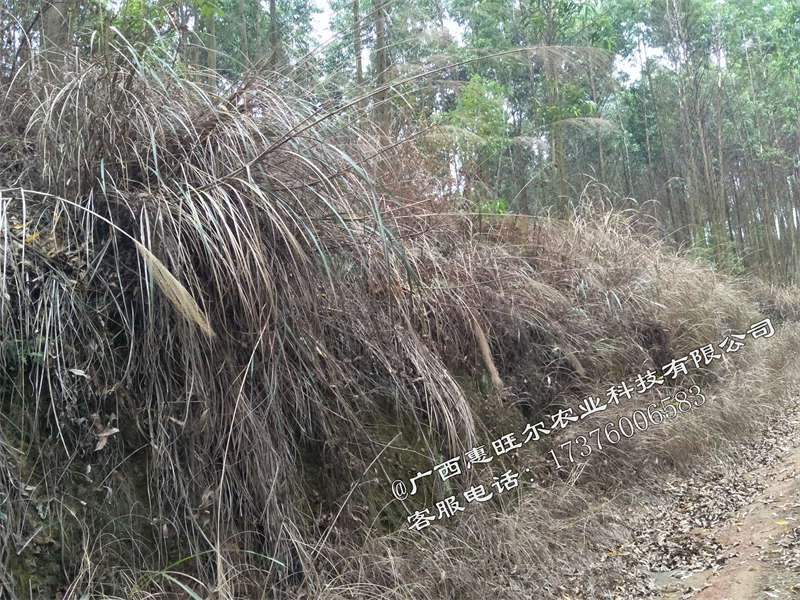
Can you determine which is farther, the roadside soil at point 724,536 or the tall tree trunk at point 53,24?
the tall tree trunk at point 53,24

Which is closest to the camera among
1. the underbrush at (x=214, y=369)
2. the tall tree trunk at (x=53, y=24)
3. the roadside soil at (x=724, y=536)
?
the underbrush at (x=214, y=369)

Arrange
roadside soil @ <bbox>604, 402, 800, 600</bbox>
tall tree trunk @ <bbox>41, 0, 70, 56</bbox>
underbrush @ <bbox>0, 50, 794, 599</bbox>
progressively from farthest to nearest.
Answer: tall tree trunk @ <bbox>41, 0, 70, 56</bbox> → roadside soil @ <bbox>604, 402, 800, 600</bbox> → underbrush @ <bbox>0, 50, 794, 599</bbox>

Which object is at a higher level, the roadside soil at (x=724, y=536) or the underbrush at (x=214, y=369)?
the underbrush at (x=214, y=369)

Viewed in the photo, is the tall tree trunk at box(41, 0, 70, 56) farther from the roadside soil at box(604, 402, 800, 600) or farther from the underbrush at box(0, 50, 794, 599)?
the roadside soil at box(604, 402, 800, 600)

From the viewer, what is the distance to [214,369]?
2049 mm

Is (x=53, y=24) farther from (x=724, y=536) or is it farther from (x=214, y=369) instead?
(x=724, y=536)

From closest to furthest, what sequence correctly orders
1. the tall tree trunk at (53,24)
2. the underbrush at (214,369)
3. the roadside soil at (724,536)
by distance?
the underbrush at (214,369), the roadside soil at (724,536), the tall tree trunk at (53,24)

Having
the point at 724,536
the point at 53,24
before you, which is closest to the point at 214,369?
the point at 53,24

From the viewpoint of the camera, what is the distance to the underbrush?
1791mm

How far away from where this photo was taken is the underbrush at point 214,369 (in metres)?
1.79

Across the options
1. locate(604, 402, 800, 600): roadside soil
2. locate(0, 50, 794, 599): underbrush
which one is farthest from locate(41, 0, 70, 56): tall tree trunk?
locate(604, 402, 800, 600): roadside soil

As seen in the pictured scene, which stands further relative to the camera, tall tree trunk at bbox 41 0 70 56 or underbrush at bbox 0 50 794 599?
tall tree trunk at bbox 41 0 70 56

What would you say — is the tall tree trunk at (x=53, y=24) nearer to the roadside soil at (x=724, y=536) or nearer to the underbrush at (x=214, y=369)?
the underbrush at (x=214, y=369)

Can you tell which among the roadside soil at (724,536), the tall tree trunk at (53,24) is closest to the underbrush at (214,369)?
the roadside soil at (724,536)
